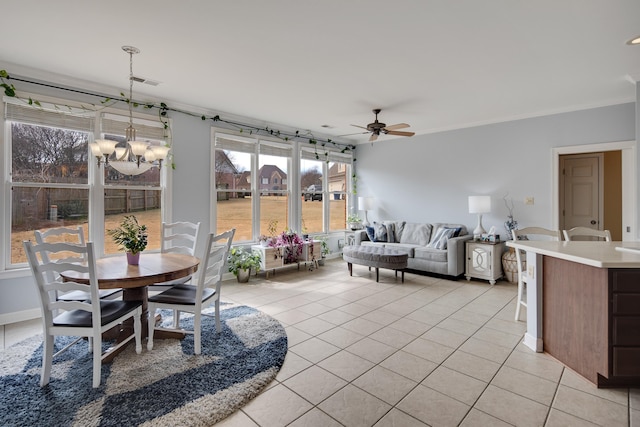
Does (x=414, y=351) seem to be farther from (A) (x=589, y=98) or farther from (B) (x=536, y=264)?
(A) (x=589, y=98)

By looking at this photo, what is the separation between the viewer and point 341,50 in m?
3.07

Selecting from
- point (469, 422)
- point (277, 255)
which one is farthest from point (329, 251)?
point (469, 422)

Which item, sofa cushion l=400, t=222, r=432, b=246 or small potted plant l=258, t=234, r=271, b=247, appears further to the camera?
sofa cushion l=400, t=222, r=432, b=246

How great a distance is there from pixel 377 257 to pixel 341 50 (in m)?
3.18

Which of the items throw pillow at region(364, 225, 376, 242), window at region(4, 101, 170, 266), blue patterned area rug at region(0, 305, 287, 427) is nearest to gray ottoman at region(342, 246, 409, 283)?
throw pillow at region(364, 225, 376, 242)

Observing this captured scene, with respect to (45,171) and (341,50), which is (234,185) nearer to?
(45,171)

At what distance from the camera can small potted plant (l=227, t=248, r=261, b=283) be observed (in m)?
5.20

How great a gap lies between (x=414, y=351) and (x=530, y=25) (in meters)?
2.88

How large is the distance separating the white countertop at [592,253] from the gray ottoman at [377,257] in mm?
2116

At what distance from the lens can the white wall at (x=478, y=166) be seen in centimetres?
483

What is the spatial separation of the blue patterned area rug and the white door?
5686 mm

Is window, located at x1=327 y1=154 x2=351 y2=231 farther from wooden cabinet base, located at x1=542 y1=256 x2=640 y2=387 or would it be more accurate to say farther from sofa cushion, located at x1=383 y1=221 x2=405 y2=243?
wooden cabinet base, located at x1=542 y1=256 x2=640 y2=387

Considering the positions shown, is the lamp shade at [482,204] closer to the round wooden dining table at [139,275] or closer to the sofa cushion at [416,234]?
the sofa cushion at [416,234]

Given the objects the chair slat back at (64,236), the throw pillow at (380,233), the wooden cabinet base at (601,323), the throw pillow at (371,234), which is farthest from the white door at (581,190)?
the chair slat back at (64,236)
